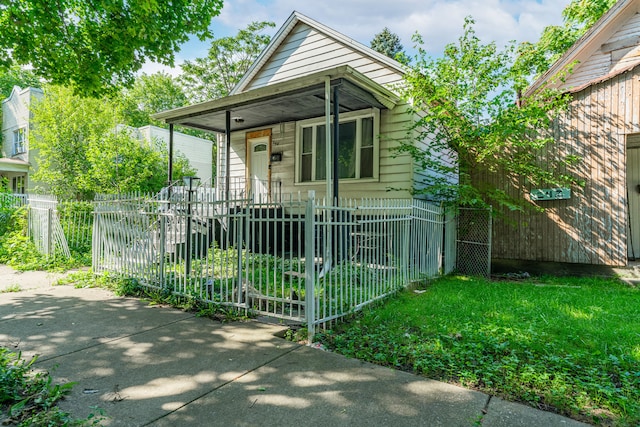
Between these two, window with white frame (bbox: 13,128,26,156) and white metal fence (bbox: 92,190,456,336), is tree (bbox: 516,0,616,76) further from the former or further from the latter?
window with white frame (bbox: 13,128,26,156)

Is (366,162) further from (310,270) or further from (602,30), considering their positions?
(602,30)

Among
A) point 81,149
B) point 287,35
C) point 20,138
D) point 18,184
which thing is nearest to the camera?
point 287,35

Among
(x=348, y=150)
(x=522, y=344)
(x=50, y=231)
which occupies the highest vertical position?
(x=348, y=150)

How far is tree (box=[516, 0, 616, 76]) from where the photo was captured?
1382 centimetres

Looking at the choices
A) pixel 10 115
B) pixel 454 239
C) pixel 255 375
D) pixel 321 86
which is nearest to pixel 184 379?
pixel 255 375

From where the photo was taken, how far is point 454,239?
8305 mm

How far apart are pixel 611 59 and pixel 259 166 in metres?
10.5

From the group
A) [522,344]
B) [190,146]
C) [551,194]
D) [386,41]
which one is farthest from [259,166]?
[386,41]

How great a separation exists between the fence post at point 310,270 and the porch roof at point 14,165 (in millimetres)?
20566

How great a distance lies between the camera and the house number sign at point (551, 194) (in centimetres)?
729

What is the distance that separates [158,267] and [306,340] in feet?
10.3

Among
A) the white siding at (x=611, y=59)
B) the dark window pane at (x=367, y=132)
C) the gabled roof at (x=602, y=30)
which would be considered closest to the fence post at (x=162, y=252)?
the dark window pane at (x=367, y=132)

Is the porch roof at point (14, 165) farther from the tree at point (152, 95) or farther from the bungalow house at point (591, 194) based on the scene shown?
the bungalow house at point (591, 194)

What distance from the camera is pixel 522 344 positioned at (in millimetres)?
3473
